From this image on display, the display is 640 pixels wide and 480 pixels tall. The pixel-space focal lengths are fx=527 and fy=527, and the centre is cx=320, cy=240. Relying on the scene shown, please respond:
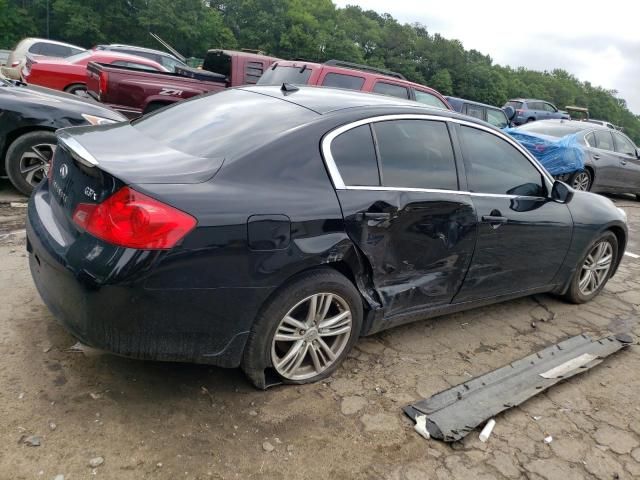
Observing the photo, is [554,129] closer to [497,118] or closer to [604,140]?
[604,140]

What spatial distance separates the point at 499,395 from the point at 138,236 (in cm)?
Answer: 223

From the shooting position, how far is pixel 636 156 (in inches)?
432

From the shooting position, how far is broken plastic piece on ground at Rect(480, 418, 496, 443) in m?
2.75

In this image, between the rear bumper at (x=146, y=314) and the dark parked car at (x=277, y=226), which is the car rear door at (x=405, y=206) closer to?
the dark parked car at (x=277, y=226)

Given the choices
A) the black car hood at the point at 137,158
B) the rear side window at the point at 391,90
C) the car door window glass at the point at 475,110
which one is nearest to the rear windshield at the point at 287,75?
the rear side window at the point at 391,90

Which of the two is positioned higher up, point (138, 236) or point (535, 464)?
point (138, 236)

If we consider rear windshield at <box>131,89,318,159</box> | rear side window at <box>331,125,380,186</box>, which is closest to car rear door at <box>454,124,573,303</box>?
rear side window at <box>331,125,380,186</box>

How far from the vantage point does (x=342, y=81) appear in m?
8.41

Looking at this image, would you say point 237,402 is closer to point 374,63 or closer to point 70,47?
point 70,47

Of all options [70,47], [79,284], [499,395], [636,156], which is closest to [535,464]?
[499,395]

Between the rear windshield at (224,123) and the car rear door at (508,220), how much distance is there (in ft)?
4.19

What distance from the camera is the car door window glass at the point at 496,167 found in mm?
3535

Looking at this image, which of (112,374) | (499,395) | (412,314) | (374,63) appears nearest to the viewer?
(112,374)

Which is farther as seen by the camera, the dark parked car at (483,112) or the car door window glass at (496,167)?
the dark parked car at (483,112)
